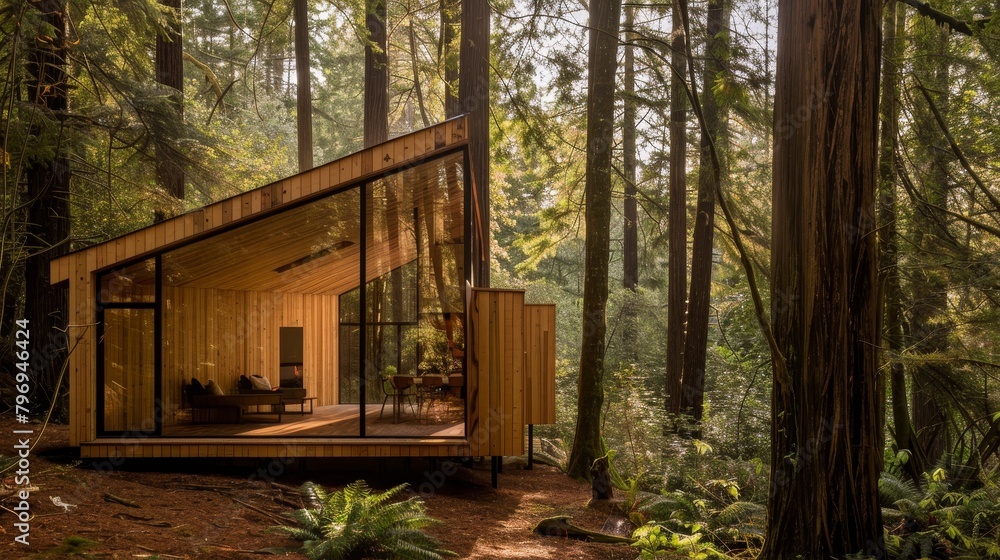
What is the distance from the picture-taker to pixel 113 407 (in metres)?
8.26

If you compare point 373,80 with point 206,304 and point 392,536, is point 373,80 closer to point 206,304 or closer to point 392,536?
point 206,304

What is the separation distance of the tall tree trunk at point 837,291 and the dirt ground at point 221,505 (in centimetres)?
234

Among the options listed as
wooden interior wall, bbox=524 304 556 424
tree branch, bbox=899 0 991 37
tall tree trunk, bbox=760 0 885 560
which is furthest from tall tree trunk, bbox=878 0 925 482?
wooden interior wall, bbox=524 304 556 424

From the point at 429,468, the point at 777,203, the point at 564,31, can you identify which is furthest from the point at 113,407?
the point at 564,31

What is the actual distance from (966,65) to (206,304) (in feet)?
33.1

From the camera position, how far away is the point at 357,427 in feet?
28.8

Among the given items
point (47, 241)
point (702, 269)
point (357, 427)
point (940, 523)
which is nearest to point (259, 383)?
point (357, 427)

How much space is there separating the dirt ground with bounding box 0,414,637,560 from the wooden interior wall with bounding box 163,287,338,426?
1304 millimetres

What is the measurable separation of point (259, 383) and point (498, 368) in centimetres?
423

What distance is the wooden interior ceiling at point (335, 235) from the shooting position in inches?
328

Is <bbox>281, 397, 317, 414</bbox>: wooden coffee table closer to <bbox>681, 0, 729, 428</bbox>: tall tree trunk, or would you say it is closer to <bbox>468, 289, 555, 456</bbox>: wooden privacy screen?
<bbox>468, 289, 555, 456</bbox>: wooden privacy screen

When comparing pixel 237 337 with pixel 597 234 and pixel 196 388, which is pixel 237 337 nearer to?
pixel 196 388

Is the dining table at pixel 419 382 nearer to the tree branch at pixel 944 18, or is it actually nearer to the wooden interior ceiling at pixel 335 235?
the wooden interior ceiling at pixel 335 235

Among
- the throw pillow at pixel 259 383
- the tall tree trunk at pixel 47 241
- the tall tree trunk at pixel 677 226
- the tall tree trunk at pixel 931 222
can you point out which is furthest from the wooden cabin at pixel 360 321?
the tall tree trunk at pixel 677 226
